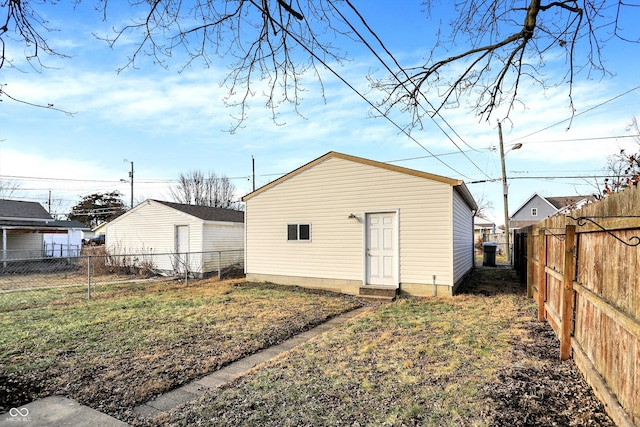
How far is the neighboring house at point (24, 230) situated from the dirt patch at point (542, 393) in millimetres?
Result: 22567

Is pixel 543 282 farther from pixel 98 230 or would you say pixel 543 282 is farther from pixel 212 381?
pixel 98 230

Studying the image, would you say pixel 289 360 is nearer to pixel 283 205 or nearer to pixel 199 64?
pixel 199 64

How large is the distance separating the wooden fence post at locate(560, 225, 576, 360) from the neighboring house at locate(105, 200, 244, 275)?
482 inches

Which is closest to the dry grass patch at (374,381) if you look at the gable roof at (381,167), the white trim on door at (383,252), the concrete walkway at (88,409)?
the concrete walkway at (88,409)

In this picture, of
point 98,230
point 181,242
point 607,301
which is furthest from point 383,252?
point 98,230

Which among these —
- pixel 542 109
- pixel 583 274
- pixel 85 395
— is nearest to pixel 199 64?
pixel 85 395


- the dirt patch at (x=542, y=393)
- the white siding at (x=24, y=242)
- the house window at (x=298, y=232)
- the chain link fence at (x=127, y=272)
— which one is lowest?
the chain link fence at (x=127, y=272)

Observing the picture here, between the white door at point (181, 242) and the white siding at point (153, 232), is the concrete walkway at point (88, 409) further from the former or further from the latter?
the white door at point (181, 242)

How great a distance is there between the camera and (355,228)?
9.84 m

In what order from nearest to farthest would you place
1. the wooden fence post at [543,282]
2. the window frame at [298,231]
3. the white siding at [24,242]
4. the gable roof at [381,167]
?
the wooden fence post at [543,282] < the gable roof at [381,167] < the window frame at [298,231] < the white siding at [24,242]

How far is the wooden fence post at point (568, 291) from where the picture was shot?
3729 millimetres

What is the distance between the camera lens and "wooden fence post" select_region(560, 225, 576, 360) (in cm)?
373

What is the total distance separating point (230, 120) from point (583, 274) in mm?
3768

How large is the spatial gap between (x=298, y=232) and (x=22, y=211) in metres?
19.8
